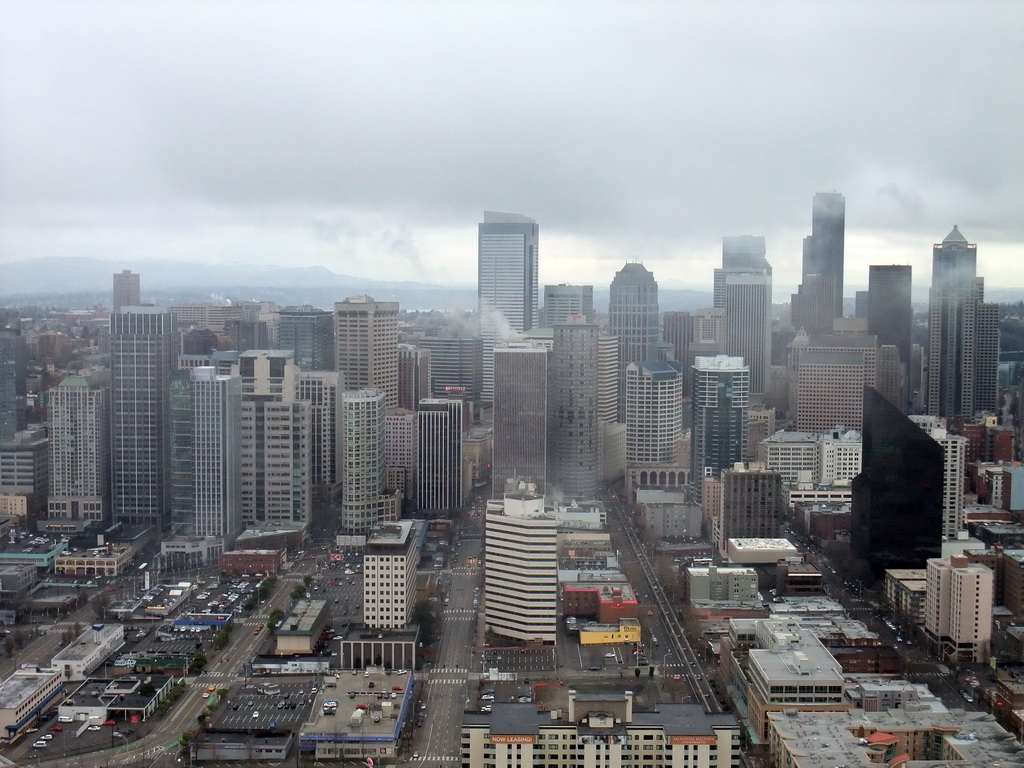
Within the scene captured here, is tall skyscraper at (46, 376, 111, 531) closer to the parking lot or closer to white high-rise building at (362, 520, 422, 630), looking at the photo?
white high-rise building at (362, 520, 422, 630)

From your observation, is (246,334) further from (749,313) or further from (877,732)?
(877,732)

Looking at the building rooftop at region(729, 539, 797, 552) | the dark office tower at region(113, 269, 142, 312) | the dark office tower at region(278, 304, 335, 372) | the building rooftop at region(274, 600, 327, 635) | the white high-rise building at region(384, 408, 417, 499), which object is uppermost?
the dark office tower at region(113, 269, 142, 312)

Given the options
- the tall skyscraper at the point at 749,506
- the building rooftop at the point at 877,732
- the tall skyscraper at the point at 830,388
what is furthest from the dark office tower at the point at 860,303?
the building rooftop at the point at 877,732

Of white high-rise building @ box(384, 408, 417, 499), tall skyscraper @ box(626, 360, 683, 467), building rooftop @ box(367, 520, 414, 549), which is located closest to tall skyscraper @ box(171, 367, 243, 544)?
building rooftop @ box(367, 520, 414, 549)

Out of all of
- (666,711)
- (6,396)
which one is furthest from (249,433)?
(666,711)

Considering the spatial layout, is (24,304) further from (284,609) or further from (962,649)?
(962,649)

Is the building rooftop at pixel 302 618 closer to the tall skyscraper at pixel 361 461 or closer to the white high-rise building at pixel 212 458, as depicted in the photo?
the white high-rise building at pixel 212 458

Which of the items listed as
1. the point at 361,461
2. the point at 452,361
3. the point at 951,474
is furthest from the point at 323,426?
the point at 951,474
